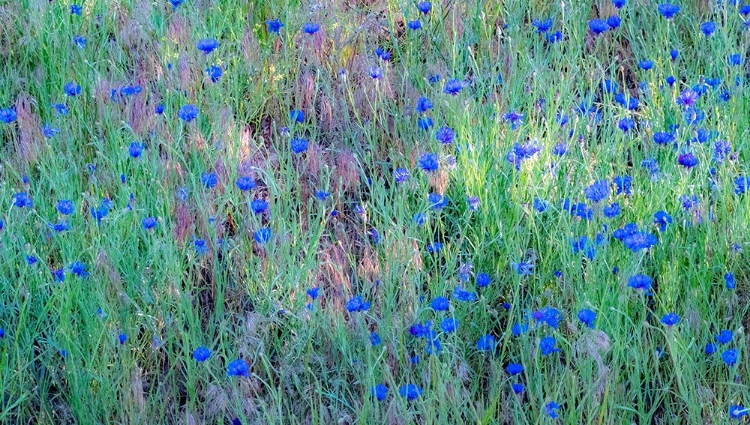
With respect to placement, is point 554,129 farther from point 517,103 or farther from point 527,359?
point 527,359

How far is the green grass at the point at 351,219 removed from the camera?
7.28 ft

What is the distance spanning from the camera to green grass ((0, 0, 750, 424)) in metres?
2.22

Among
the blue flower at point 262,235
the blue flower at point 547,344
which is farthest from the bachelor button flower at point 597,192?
the blue flower at point 262,235

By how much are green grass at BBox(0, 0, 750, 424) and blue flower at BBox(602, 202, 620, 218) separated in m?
0.05

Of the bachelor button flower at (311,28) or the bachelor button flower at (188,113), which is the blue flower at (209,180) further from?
the bachelor button flower at (311,28)

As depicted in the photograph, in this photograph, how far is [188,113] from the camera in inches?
116

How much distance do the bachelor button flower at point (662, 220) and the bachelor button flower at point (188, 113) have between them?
1386 mm

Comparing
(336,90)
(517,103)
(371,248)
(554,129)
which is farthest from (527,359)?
(336,90)

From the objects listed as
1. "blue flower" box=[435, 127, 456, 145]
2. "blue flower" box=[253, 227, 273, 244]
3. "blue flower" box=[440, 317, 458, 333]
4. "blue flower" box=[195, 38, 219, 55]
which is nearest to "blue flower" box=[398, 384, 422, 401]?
"blue flower" box=[440, 317, 458, 333]

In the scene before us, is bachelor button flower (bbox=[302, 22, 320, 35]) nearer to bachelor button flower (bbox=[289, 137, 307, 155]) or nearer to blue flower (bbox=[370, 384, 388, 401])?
bachelor button flower (bbox=[289, 137, 307, 155])

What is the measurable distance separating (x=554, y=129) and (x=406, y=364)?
1.01 metres

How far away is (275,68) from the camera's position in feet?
11.2

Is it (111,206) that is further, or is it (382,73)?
(382,73)

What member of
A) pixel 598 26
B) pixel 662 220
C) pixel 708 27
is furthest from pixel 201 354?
pixel 708 27
